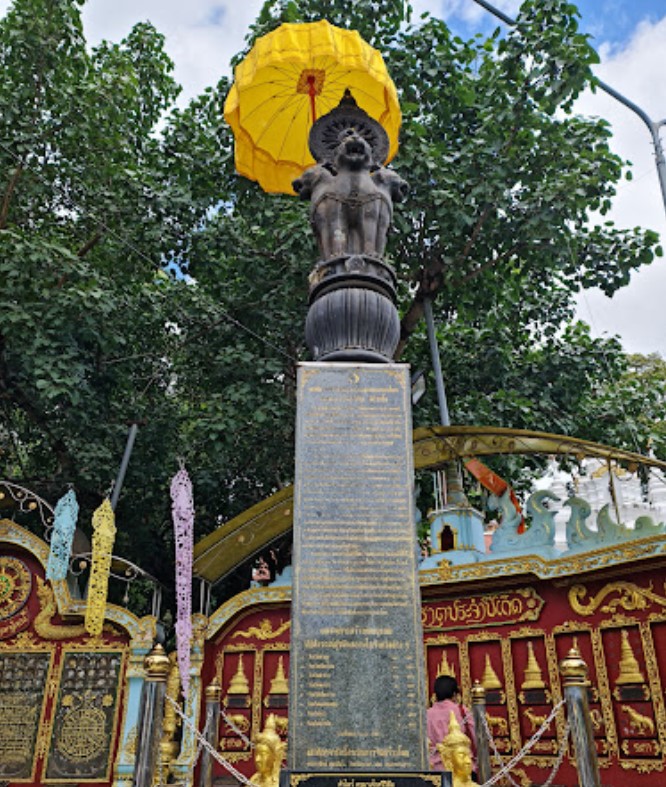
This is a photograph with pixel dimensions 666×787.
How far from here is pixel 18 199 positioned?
11.4 meters

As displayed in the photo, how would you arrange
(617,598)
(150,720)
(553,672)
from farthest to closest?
(553,672) → (617,598) → (150,720)

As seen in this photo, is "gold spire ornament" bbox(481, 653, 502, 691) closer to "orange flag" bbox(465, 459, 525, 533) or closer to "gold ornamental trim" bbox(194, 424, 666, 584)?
"gold ornamental trim" bbox(194, 424, 666, 584)

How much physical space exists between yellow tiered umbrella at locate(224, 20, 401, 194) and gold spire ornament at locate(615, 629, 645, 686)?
606 centimetres

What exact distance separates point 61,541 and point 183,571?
1.63 meters

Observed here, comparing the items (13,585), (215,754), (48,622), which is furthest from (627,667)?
(13,585)

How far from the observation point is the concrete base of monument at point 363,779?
11.8ft

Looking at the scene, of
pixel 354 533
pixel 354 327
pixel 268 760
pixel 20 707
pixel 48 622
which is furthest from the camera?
pixel 48 622

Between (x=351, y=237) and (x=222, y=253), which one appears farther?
(x=222, y=253)

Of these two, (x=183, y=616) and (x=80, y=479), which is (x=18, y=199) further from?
(x=183, y=616)

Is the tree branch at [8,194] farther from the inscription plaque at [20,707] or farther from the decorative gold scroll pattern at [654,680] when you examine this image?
the decorative gold scroll pattern at [654,680]

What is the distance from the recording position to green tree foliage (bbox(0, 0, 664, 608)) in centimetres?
1029

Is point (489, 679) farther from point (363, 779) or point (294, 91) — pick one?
point (294, 91)

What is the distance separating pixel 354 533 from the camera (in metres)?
4.42

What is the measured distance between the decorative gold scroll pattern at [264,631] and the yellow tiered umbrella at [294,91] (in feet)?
19.7
